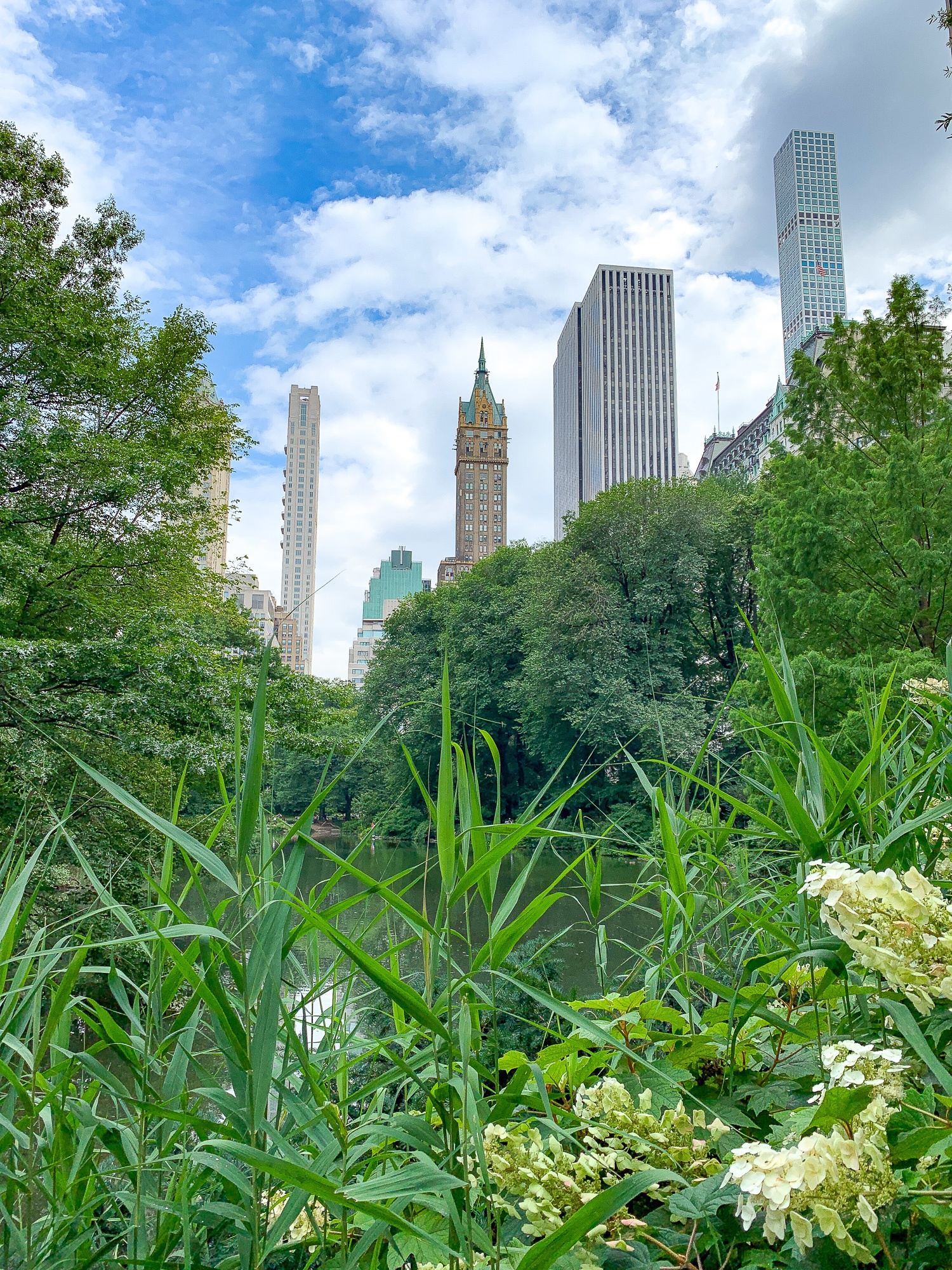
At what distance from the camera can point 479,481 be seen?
278 ft

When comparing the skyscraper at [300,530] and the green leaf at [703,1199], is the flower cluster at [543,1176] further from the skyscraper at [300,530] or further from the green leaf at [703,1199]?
the skyscraper at [300,530]

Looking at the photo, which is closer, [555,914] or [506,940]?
[506,940]

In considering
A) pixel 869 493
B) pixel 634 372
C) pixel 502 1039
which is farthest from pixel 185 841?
pixel 634 372

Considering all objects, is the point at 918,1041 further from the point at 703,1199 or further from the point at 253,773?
the point at 253,773

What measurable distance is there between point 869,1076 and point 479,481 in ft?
281

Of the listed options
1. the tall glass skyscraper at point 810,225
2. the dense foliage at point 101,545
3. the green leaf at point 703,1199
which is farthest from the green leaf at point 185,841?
the tall glass skyscraper at point 810,225

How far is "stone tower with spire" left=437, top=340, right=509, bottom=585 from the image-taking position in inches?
3332

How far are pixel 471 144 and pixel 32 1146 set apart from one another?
74517mm

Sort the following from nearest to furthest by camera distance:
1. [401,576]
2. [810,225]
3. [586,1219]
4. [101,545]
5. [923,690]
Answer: [586,1219]
[923,690]
[101,545]
[401,576]
[810,225]

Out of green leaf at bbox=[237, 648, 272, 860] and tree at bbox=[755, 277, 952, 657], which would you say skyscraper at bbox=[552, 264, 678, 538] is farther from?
green leaf at bbox=[237, 648, 272, 860]

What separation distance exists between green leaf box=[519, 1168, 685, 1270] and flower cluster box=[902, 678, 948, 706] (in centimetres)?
118

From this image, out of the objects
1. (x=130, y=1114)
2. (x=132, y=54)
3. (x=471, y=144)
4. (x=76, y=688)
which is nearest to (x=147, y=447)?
(x=76, y=688)

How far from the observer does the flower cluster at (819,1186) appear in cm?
49

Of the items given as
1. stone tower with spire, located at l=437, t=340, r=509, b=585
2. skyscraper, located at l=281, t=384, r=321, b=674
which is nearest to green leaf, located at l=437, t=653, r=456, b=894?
skyscraper, located at l=281, t=384, r=321, b=674
